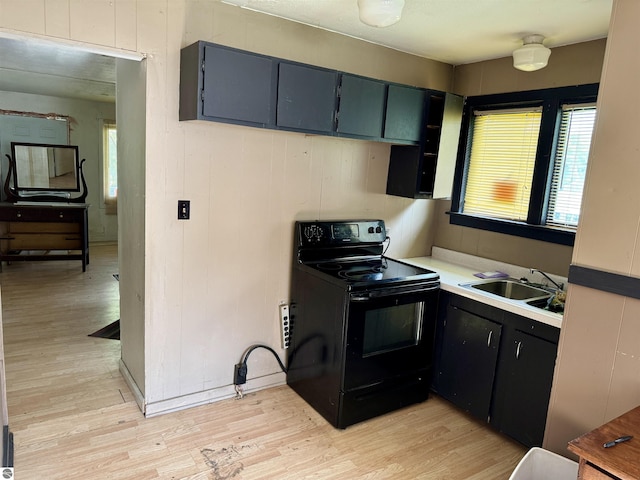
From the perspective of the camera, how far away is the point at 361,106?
2.70m

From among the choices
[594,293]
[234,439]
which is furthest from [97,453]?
[594,293]

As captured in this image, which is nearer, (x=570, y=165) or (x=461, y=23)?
(x=461, y=23)

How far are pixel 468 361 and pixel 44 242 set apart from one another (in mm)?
5158

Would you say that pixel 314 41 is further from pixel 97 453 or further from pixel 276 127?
pixel 97 453

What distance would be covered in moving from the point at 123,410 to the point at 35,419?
45 cm

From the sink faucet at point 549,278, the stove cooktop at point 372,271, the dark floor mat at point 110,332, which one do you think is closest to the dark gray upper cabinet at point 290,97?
the stove cooktop at point 372,271

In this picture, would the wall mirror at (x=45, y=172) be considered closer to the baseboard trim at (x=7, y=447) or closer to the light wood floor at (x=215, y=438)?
the light wood floor at (x=215, y=438)

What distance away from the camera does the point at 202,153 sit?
2.50 meters

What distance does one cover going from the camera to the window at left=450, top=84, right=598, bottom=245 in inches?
108

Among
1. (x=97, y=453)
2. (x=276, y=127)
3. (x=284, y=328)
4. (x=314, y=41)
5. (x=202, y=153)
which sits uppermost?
(x=314, y=41)

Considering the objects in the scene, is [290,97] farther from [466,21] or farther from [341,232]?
[466,21]

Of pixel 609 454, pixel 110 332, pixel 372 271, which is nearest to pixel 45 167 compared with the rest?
pixel 110 332

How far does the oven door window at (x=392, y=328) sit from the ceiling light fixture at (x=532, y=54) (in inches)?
60.5

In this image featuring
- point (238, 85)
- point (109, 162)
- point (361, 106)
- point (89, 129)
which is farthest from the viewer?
point (109, 162)
